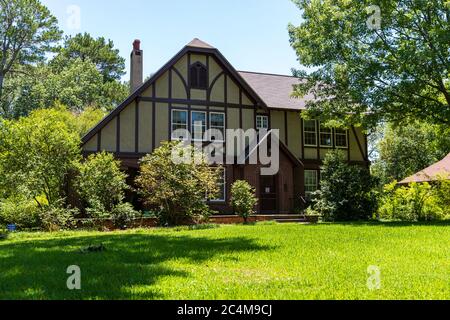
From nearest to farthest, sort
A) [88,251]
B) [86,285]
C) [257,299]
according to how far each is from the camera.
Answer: [257,299]
[86,285]
[88,251]

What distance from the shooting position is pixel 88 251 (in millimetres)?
9164

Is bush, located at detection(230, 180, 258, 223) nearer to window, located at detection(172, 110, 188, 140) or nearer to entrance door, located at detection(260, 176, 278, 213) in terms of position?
entrance door, located at detection(260, 176, 278, 213)

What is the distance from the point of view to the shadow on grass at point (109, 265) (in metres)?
5.57

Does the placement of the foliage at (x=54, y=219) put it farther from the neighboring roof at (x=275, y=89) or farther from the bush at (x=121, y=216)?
the neighboring roof at (x=275, y=89)

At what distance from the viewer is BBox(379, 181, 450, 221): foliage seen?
A: 18453mm

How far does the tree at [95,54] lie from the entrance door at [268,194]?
1263 inches

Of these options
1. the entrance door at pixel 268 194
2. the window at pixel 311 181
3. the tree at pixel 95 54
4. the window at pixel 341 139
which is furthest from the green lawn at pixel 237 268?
the tree at pixel 95 54

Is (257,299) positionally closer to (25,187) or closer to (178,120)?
(25,187)

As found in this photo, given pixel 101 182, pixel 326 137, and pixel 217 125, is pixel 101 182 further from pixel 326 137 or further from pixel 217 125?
pixel 326 137

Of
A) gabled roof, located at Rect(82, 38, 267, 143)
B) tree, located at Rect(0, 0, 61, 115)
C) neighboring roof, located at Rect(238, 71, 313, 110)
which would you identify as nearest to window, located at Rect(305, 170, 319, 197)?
neighboring roof, located at Rect(238, 71, 313, 110)

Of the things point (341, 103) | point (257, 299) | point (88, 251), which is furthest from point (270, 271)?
point (341, 103)

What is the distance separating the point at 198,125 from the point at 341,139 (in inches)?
370
